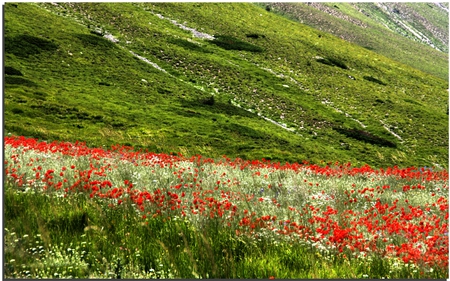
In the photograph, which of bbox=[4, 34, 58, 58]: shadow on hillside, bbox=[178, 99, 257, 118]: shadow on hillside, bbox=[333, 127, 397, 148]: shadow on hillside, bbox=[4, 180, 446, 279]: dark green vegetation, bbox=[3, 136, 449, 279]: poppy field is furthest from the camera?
bbox=[333, 127, 397, 148]: shadow on hillside

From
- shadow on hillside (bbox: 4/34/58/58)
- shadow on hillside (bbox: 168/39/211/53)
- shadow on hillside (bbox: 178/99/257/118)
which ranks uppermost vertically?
shadow on hillside (bbox: 168/39/211/53)

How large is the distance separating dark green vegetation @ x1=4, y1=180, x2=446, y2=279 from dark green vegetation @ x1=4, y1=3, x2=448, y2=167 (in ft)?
101

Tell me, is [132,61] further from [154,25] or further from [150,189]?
[150,189]

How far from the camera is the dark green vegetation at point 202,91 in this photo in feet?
155

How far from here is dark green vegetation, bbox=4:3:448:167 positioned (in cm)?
4738

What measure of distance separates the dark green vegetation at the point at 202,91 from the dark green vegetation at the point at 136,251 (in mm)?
30729

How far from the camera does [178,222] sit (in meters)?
8.27

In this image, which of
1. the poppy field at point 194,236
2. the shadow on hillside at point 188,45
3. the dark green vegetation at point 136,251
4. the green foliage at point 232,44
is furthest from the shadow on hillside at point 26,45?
the dark green vegetation at point 136,251

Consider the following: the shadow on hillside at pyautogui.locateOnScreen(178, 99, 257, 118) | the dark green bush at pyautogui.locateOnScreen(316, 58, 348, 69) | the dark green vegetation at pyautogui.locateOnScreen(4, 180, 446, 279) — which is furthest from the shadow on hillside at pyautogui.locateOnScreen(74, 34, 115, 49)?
the dark green vegetation at pyautogui.locateOnScreen(4, 180, 446, 279)

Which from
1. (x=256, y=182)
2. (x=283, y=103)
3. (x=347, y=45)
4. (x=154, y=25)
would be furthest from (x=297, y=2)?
(x=256, y=182)

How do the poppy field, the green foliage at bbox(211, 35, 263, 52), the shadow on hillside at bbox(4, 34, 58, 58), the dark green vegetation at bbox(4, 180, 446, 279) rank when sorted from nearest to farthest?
the dark green vegetation at bbox(4, 180, 446, 279) → the poppy field → the shadow on hillside at bbox(4, 34, 58, 58) → the green foliage at bbox(211, 35, 263, 52)

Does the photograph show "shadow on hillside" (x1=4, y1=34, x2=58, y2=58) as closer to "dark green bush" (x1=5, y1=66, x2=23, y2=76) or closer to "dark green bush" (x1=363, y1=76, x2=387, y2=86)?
"dark green bush" (x1=5, y1=66, x2=23, y2=76)

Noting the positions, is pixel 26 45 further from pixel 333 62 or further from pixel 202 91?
pixel 333 62

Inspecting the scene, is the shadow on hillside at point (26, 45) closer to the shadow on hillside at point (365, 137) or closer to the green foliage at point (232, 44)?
the green foliage at point (232, 44)
